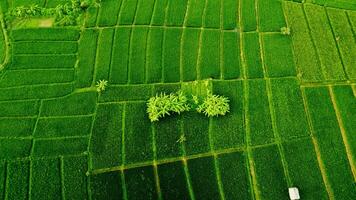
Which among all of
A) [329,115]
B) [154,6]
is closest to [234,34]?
[154,6]

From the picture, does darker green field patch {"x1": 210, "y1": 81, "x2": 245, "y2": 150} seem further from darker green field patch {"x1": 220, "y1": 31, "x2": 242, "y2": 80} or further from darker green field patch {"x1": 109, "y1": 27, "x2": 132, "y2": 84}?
darker green field patch {"x1": 109, "y1": 27, "x2": 132, "y2": 84}

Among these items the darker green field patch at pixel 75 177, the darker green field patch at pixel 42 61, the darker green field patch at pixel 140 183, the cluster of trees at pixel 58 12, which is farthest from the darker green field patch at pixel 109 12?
the darker green field patch at pixel 140 183

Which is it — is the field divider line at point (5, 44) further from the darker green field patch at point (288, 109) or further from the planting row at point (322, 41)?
the planting row at point (322, 41)

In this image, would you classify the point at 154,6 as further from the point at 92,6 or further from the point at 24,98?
the point at 24,98

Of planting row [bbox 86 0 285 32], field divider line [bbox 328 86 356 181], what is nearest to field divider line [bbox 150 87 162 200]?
planting row [bbox 86 0 285 32]

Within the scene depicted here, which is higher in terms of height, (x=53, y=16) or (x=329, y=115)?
(x=53, y=16)
